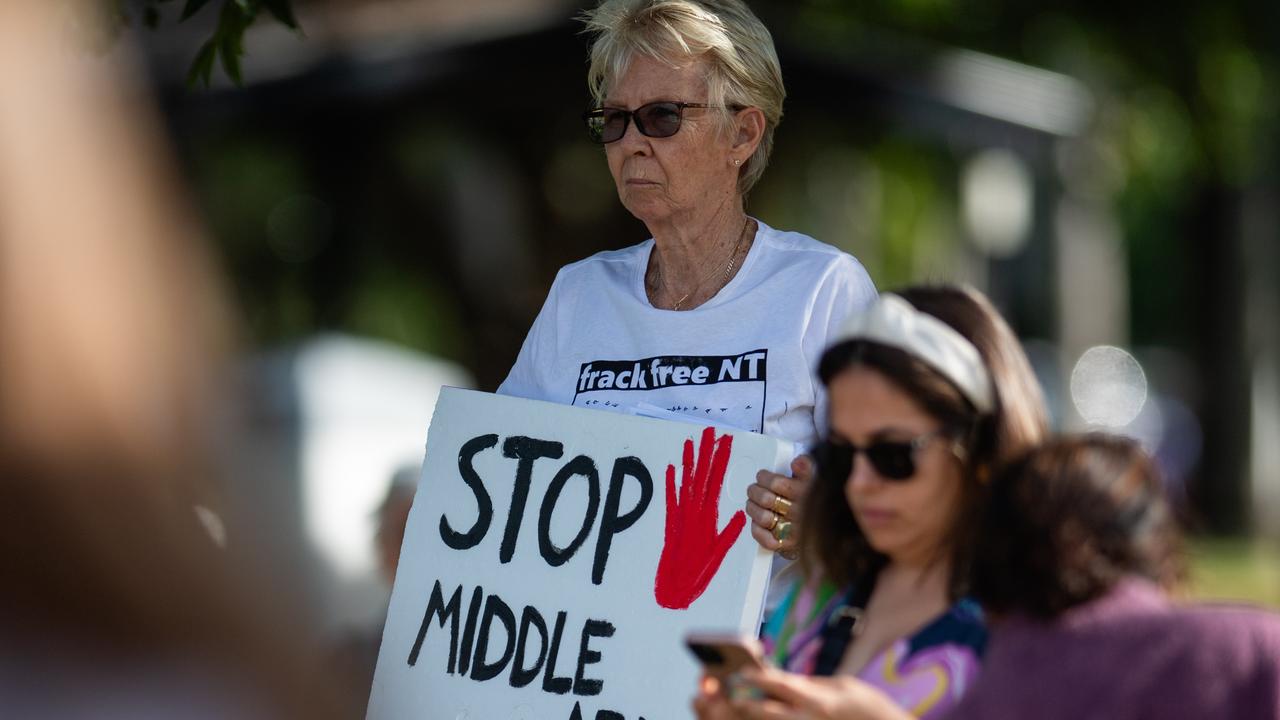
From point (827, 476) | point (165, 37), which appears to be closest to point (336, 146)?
point (165, 37)

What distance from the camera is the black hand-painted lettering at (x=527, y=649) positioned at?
2.89 metres

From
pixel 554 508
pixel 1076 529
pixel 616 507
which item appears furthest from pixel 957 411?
pixel 554 508

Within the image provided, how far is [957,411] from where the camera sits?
2.11m

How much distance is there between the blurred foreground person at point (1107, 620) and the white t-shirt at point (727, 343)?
33.1 inches

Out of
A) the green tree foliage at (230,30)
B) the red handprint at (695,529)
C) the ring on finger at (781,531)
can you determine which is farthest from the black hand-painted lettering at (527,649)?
the green tree foliage at (230,30)

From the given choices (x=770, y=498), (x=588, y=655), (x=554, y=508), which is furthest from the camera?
(x=554, y=508)

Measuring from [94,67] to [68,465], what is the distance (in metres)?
0.59

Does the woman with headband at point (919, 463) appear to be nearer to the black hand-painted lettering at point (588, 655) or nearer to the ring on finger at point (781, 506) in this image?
the ring on finger at point (781, 506)

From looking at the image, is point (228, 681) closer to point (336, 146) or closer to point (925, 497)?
point (925, 497)

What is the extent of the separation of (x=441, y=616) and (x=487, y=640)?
0.11 metres

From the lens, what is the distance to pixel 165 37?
8.63 metres

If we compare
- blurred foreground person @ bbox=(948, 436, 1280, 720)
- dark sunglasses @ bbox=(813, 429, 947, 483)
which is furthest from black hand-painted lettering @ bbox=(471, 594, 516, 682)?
blurred foreground person @ bbox=(948, 436, 1280, 720)

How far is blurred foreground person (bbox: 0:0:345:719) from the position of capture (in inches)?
88.0

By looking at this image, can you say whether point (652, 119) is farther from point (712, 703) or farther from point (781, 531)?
point (712, 703)
